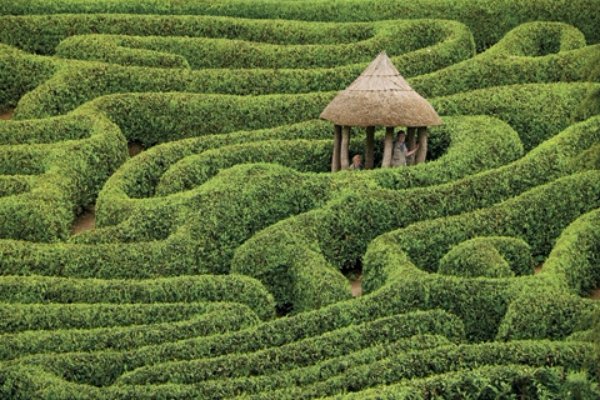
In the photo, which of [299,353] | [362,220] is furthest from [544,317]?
[362,220]

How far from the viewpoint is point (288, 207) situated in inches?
1383

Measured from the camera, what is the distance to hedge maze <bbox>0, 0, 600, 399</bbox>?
2895cm

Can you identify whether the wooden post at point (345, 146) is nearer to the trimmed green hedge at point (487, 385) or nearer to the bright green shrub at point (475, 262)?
the bright green shrub at point (475, 262)

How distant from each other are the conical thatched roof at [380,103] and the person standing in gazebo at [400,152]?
798 mm

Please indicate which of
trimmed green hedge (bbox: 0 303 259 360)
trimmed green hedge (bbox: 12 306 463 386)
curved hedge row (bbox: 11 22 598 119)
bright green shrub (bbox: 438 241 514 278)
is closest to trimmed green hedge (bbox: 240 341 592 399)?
trimmed green hedge (bbox: 12 306 463 386)

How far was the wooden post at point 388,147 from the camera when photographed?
36750mm

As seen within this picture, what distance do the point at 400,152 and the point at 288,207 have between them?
3193mm

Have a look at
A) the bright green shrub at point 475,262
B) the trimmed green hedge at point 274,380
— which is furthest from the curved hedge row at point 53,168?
the bright green shrub at point 475,262

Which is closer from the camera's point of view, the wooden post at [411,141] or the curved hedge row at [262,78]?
the wooden post at [411,141]

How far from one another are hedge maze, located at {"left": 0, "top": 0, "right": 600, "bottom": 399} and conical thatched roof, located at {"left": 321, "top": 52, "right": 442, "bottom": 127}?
0.97m

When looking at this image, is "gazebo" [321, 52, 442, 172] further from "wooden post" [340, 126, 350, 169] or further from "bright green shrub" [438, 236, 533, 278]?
"bright green shrub" [438, 236, 533, 278]

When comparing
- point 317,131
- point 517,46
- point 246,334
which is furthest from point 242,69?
point 246,334

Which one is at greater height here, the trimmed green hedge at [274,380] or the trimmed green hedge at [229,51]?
the trimmed green hedge at [229,51]

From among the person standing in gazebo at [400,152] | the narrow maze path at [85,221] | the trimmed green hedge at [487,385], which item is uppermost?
the person standing in gazebo at [400,152]
